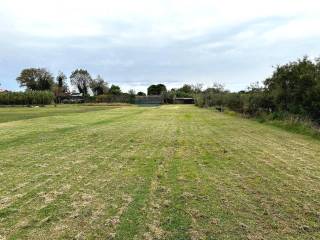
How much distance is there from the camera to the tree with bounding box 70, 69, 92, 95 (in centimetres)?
12286

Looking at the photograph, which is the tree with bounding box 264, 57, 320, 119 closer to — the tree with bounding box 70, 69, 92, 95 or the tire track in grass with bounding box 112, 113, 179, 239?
the tire track in grass with bounding box 112, 113, 179, 239

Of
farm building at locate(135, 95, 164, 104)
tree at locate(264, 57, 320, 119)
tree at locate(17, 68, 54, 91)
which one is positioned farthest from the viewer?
tree at locate(17, 68, 54, 91)

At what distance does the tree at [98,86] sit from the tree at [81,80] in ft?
6.90

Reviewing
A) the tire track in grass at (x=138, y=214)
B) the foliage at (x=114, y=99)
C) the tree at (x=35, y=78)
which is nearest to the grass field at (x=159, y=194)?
the tire track in grass at (x=138, y=214)

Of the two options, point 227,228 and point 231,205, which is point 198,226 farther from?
point 231,205

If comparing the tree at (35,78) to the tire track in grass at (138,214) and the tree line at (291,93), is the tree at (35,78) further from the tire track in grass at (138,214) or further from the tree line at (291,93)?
the tire track in grass at (138,214)

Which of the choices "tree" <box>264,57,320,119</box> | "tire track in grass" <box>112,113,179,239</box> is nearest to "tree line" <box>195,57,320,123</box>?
"tree" <box>264,57,320,119</box>

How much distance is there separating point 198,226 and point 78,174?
3515 mm

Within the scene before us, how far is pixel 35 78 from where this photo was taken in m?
117

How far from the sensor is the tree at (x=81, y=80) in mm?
122856

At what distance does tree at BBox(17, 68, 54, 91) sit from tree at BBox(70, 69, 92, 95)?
27.4ft

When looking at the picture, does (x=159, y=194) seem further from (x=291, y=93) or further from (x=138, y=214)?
(x=291, y=93)

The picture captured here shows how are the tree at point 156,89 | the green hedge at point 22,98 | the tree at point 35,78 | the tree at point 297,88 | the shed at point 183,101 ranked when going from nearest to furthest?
the tree at point 297,88 < the green hedge at point 22,98 < the shed at point 183,101 < the tree at point 35,78 < the tree at point 156,89

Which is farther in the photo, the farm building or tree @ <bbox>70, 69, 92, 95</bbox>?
tree @ <bbox>70, 69, 92, 95</bbox>
